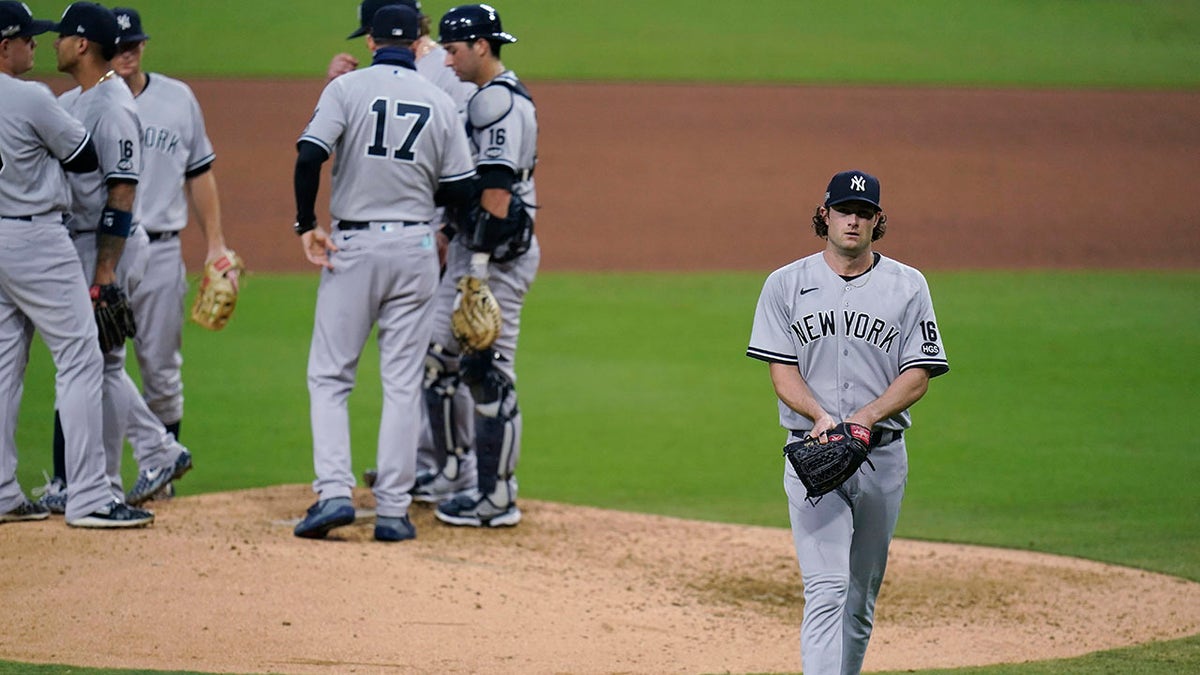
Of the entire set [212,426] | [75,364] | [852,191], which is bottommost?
[212,426]

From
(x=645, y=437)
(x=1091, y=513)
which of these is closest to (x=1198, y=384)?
(x=1091, y=513)

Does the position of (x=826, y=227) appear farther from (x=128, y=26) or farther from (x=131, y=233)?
(x=128, y=26)

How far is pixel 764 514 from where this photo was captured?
7.46 meters

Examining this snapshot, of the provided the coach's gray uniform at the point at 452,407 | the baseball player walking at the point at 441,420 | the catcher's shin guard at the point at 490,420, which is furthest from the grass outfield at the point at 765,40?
the catcher's shin guard at the point at 490,420

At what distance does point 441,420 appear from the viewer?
23.0 ft

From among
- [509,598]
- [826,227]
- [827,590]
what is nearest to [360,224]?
[509,598]

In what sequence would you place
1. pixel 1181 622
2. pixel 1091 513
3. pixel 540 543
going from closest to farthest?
pixel 1181 622, pixel 540 543, pixel 1091 513

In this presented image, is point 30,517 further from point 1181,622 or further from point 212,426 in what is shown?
point 1181,622

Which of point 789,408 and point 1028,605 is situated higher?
point 789,408

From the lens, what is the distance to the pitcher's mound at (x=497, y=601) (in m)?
4.93

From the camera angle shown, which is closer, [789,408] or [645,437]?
[789,408]

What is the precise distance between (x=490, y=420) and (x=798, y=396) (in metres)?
2.67

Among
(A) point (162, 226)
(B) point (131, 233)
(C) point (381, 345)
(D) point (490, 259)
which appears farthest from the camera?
(A) point (162, 226)

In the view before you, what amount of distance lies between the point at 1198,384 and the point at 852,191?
268 inches
